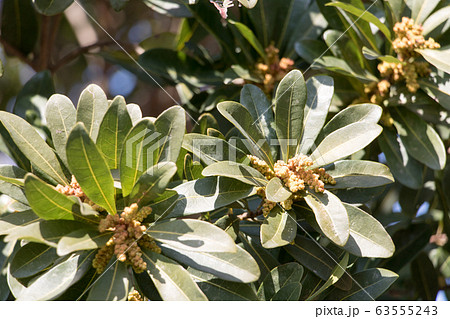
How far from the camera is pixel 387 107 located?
6.02ft

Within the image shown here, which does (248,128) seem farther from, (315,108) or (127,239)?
(127,239)

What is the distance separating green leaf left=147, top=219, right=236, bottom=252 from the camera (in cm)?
111

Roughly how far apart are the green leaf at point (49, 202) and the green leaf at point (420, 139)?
3.59 ft

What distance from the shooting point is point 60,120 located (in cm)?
136

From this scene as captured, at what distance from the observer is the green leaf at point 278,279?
1.34 metres

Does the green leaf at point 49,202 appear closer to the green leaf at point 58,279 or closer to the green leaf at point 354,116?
the green leaf at point 58,279

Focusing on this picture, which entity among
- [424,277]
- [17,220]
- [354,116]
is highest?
[354,116]

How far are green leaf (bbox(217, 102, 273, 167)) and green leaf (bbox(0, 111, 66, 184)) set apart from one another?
1.44ft

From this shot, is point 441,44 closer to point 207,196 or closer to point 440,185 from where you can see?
point 440,185

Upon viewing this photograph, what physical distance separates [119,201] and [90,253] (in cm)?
15

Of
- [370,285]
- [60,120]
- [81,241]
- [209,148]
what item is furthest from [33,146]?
[370,285]

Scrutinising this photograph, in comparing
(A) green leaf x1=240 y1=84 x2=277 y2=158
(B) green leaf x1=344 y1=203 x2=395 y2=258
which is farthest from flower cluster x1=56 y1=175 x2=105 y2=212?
(B) green leaf x1=344 y1=203 x2=395 y2=258

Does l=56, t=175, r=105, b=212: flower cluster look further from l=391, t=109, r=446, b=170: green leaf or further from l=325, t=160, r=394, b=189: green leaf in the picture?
l=391, t=109, r=446, b=170: green leaf

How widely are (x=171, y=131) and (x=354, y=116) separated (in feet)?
1.69
